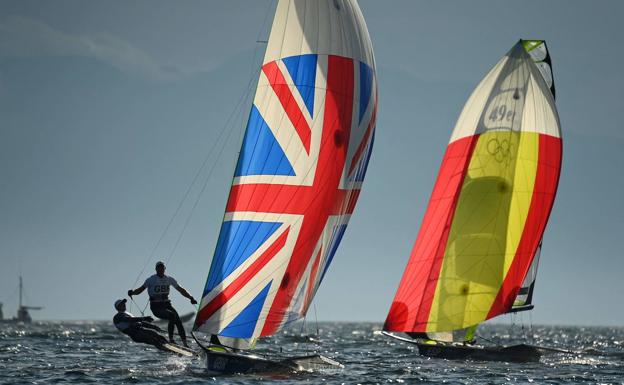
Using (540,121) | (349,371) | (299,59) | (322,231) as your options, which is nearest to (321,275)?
(322,231)

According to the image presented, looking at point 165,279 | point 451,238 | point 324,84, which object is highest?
point 324,84

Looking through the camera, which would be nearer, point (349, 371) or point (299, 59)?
point (299, 59)

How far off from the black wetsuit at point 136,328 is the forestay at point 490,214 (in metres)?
11.3

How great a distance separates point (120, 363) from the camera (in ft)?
102

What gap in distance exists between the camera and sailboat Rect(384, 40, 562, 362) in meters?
35.0

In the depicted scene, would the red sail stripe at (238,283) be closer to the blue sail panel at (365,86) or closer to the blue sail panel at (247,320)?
the blue sail panel at (247,320)

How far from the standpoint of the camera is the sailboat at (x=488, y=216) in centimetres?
3500

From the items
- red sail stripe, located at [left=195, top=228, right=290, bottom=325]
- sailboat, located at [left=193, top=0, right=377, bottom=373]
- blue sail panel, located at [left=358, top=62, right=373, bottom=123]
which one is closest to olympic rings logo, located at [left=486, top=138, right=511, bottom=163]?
sailboat, located at [left=193, top=0, right=377, bottom=373]

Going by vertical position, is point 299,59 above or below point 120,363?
above

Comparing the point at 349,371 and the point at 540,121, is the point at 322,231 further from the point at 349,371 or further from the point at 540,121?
the point at 540,121

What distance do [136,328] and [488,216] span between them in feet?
43.9

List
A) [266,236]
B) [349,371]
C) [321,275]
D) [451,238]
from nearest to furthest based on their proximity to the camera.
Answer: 1. [266,236]
2. [321,275]
3. [349,371]
4. [451,238]

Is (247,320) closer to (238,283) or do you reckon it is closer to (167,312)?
(238,283)

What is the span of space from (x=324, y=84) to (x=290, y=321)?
5.79 metres
